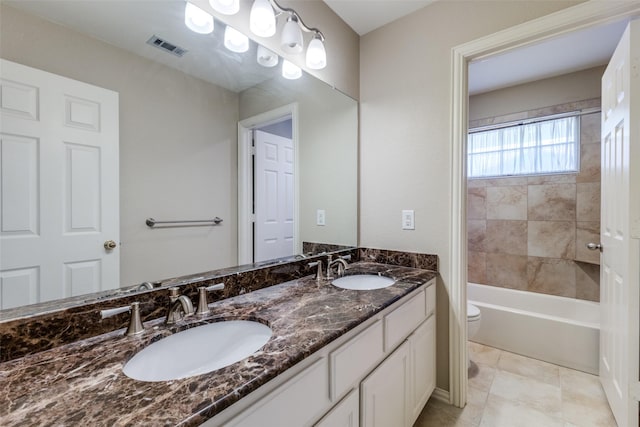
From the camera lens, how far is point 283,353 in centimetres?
72

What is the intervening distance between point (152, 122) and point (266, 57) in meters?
0.70

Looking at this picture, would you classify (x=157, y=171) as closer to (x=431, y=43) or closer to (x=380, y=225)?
(x=380, y=225)

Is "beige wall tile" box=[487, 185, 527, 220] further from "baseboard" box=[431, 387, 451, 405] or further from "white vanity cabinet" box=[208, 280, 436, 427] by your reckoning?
"baseboard" box=[431, 387, 451, 405]

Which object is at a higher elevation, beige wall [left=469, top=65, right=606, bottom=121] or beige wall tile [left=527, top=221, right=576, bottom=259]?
beige wall [left=469, top=65, right=606, bottom=121]

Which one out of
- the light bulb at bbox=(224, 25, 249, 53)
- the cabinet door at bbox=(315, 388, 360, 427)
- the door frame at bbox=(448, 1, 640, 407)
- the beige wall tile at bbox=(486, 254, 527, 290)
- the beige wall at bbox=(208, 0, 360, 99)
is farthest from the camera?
the beige wall tile at bbox=(486, 254, 527, 290)

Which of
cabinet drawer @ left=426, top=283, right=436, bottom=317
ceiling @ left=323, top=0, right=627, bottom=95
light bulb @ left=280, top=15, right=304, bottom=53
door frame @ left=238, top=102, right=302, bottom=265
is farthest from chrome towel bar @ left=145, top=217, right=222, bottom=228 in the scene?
ceiling @ left=323, top=0, right=627, bottom=95

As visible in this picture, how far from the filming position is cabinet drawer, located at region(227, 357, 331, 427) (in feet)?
2.07

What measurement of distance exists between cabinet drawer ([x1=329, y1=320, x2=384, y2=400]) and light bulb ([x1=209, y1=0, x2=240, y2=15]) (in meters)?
1.37

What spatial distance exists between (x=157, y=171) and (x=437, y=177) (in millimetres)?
1447

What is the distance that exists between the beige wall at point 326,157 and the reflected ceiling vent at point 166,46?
42 centimetres

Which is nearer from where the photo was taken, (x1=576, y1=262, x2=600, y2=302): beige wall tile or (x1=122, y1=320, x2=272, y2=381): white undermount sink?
(x1=122, y1=320, x2=272, y2=381): white undermount sink

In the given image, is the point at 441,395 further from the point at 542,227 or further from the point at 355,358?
the point at 542,227

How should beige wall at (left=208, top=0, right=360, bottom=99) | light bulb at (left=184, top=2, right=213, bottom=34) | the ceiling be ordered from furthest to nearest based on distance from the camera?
1. the ceiling
2. beige wall at (left=208, top=0, right=360, bottom=99)
3. light bulb at (left=184, top=2, right=213, bottom=34)

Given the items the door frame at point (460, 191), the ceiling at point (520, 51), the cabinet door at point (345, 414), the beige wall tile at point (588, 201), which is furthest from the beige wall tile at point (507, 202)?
the cabinet door at point (345, 414)
